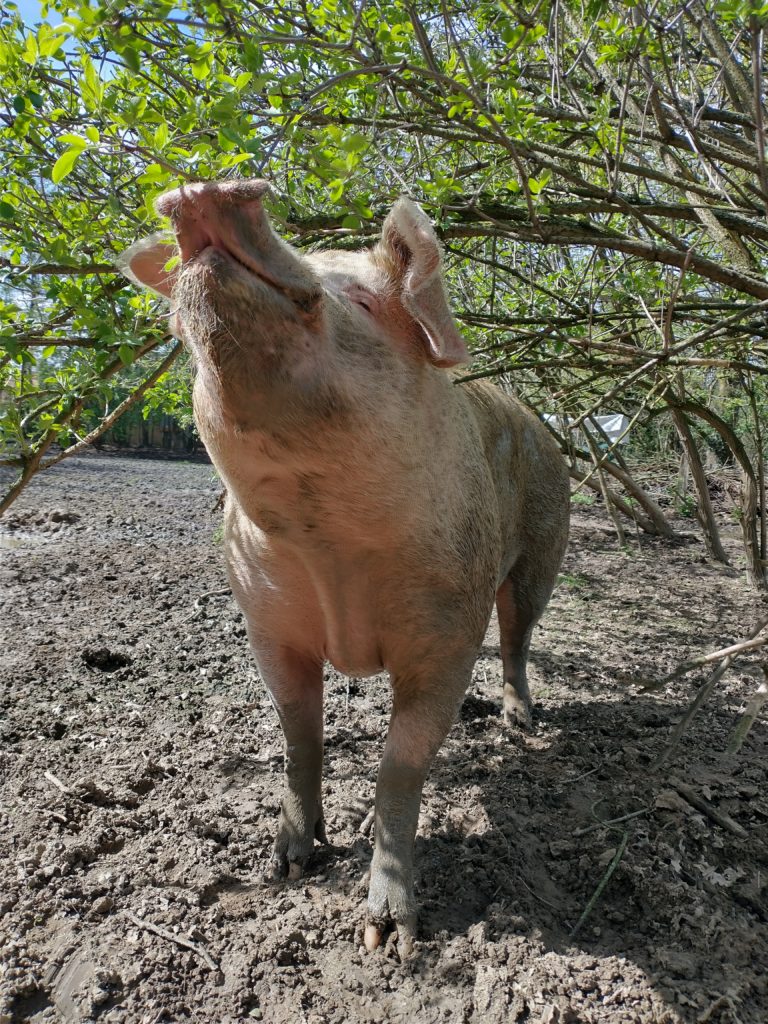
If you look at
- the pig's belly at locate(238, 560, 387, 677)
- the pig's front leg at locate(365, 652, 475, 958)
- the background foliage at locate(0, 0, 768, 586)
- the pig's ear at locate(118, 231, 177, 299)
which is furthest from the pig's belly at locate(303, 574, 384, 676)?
the pig's ear at locate(118, 231, 177, 299)

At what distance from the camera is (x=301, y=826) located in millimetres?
2973

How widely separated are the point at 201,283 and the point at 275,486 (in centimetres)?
62

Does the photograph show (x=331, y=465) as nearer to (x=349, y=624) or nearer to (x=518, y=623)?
(x=349, y=624)

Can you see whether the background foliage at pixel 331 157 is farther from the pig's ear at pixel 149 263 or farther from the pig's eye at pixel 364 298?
the pig's eye at pixel 364 298

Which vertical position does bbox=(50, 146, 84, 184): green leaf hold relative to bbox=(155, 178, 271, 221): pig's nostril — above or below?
above

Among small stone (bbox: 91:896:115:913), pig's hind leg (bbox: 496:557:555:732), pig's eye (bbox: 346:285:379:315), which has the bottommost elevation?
small stone (bbox: 91:896:115:913)

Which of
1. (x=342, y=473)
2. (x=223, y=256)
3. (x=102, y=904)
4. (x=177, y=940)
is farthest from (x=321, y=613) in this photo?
(x=223, y=256)

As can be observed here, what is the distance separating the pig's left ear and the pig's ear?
737 mm

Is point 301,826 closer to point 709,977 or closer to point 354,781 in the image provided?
point 354,781

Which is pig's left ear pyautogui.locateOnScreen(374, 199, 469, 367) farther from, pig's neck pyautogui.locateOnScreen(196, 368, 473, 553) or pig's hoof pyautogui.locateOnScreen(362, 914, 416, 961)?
pig's hoof pyautogui.locateOnScreen(362, 914, 416, 961)

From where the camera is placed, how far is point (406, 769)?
2.68 meters

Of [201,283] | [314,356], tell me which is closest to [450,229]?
[314,356]

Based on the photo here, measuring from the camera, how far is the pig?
1745 millimetres

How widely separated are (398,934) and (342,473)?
1542 mm
